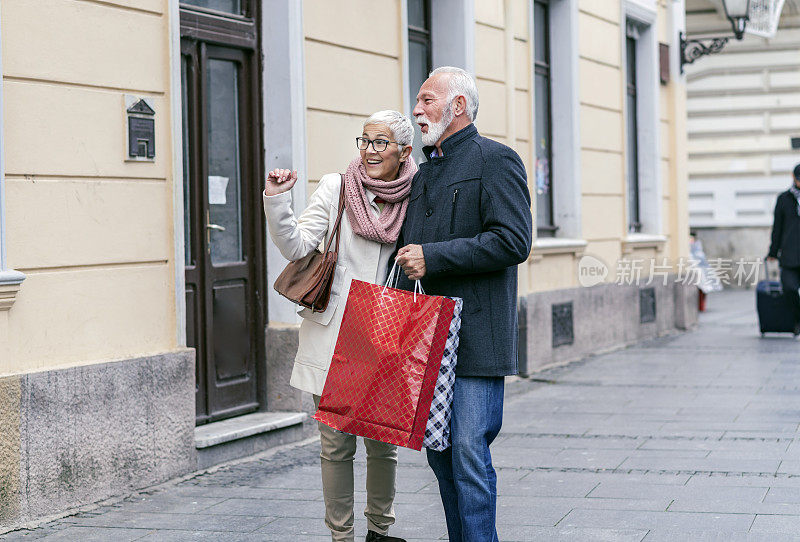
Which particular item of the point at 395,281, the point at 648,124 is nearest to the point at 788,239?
the point at 648,124

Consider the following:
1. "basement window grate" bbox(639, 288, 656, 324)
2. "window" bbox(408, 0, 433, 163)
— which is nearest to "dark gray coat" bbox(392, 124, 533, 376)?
"window" bbox(408, 0, 433, 163)

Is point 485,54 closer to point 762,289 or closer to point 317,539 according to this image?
point 762,289

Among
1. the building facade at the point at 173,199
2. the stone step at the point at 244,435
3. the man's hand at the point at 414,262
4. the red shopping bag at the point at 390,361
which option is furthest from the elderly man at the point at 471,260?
the stone step at the point at 244,435

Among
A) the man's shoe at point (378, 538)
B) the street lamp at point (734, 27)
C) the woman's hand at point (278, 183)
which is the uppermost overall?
the street lamp at point (734, 27)

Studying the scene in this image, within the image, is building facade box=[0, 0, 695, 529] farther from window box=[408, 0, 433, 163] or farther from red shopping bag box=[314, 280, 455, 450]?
red shopping bag box=[314, 280, 455, 450]

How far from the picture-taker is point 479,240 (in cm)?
409

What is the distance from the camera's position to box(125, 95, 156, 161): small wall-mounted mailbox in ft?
20.5

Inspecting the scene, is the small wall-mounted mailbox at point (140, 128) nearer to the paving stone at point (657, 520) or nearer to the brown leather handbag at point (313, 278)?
the brown leather handbag at point (313, 278)

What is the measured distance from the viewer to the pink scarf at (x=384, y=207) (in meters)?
4.64

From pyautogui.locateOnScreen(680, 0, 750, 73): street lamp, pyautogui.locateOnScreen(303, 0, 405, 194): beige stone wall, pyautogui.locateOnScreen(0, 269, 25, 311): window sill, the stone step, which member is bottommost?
the stone step

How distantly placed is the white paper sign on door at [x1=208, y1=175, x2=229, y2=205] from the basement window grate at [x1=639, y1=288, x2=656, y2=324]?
727 centimetres

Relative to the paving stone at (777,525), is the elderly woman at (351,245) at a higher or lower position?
higher

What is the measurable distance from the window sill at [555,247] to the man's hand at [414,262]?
22.3 ft

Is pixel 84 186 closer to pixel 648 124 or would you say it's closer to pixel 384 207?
pixel 384 207
